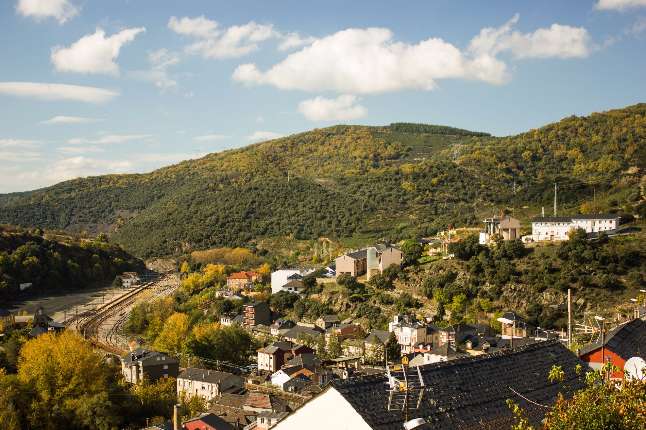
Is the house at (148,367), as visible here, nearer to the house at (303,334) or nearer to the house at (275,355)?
the house at (275,355)

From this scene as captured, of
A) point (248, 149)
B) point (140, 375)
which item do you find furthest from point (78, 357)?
point (248, 149)

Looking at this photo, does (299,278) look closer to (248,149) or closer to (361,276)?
(361,276)

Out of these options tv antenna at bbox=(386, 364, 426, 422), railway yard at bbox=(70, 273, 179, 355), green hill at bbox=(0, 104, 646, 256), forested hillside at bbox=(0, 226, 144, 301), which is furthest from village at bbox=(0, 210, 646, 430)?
green hill at bbox=(0, 104, 646, 256)

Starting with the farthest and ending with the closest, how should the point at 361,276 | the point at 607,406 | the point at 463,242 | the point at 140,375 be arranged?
the point at 361,276, the point at 463,242, the point at 140,375, the point at 607,406

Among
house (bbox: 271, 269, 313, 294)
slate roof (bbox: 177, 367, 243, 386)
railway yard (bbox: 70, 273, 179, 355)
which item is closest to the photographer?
slate roof (bbox: 177, 367, 243, 386)

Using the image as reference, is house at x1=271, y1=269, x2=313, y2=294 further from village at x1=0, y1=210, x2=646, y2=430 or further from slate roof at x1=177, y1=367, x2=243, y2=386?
slate roof at x1=177, y1=367, x2=243, y2=386

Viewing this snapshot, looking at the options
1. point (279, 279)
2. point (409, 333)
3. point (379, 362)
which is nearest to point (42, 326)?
point (279, 279)
